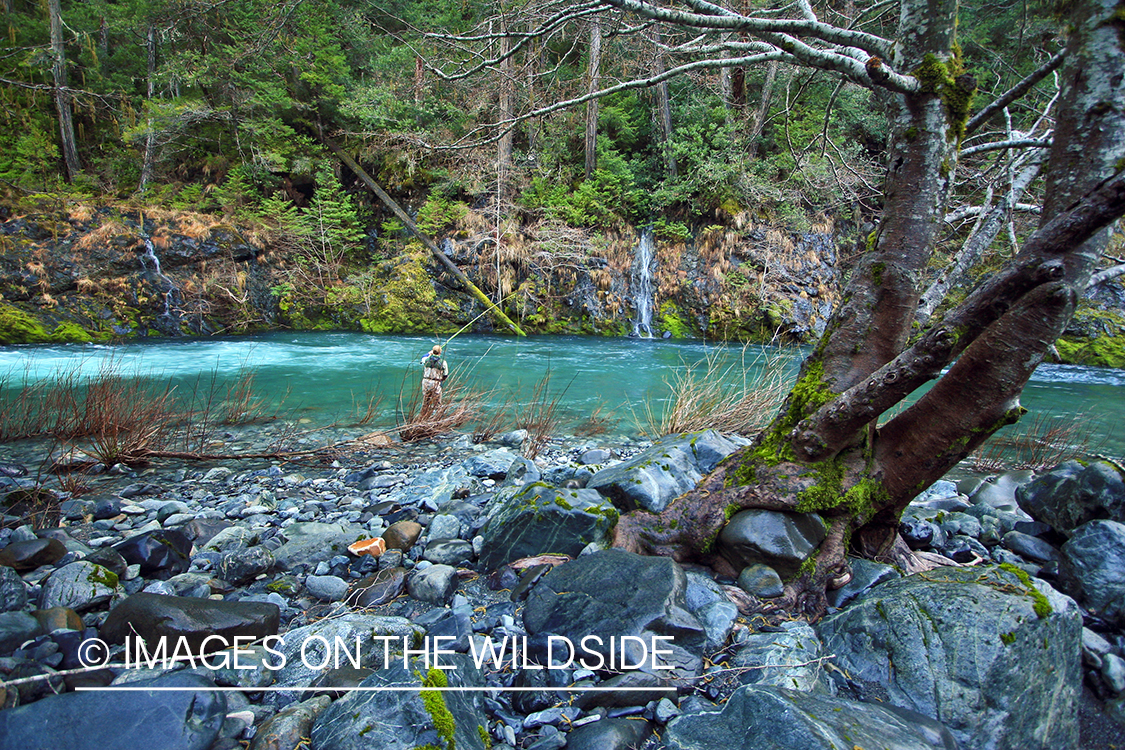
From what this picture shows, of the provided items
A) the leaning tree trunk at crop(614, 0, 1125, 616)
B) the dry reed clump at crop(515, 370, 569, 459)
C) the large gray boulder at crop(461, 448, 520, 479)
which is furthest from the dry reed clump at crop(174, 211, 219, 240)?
the leaning tree trunk at crop(614, 0, 1125, 616)

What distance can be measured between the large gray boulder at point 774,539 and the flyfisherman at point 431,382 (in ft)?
15.7

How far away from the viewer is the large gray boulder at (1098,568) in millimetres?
2541

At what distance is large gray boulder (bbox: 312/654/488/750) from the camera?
1564 millimetres

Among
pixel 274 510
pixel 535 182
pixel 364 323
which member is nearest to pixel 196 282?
pixel 364 323

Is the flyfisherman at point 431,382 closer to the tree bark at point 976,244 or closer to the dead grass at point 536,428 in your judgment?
the dead grass at point 536,428

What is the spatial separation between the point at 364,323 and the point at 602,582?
15.1 metres

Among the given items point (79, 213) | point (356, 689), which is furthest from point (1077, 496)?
point (79, 213)

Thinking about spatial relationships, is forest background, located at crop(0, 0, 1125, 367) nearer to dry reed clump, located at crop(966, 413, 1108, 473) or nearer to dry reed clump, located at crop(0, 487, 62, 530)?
dry reed clump, located at crop(966, 413, 1108, 473)

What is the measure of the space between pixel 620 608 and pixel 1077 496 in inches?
115

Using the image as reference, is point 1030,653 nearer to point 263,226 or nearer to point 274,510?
point 274,510

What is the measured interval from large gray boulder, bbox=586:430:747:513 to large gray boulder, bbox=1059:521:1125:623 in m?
1.88

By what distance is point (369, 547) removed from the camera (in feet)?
10.3

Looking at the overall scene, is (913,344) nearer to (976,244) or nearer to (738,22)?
(738,22)

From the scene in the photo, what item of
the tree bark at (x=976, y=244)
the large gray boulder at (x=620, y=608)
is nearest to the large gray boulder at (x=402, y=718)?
the large gray boulder at (x=620, y=608)
